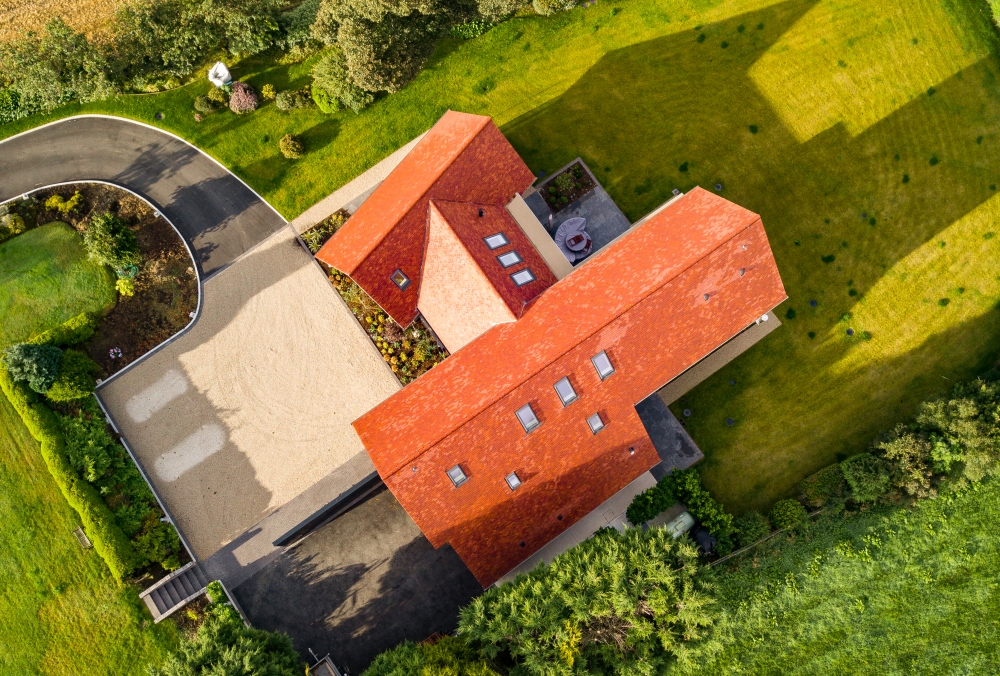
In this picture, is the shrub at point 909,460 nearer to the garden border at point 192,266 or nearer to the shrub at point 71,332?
the garden border at point 192,266

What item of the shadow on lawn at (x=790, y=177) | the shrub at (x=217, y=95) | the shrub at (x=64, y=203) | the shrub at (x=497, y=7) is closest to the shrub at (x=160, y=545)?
the shrub at (x=64, y=203)

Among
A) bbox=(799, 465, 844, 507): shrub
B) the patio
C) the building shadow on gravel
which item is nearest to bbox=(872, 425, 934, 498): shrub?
bbox=(799, 465, 844, 507): shrub

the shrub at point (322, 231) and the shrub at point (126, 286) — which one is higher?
the shrub at point (126, 286)

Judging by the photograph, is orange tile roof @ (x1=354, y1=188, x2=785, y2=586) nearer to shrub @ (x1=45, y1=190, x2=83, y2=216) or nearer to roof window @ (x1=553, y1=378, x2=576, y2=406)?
roof window @ (x1=553, y1=378, x2=576, y2=406)

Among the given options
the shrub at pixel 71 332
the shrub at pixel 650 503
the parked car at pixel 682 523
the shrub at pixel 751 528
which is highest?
the shrub at pixel 71 332

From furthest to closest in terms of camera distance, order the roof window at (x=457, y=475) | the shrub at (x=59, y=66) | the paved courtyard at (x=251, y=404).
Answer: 1. the paved courtyard at (x=251, y=404)
2. the shrub at (x=59, y=66)
3. the roof window at (x=457, y=475)

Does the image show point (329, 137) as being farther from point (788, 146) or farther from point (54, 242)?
point (788, 146)

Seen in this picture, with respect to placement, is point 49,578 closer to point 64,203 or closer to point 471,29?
point 64,203
